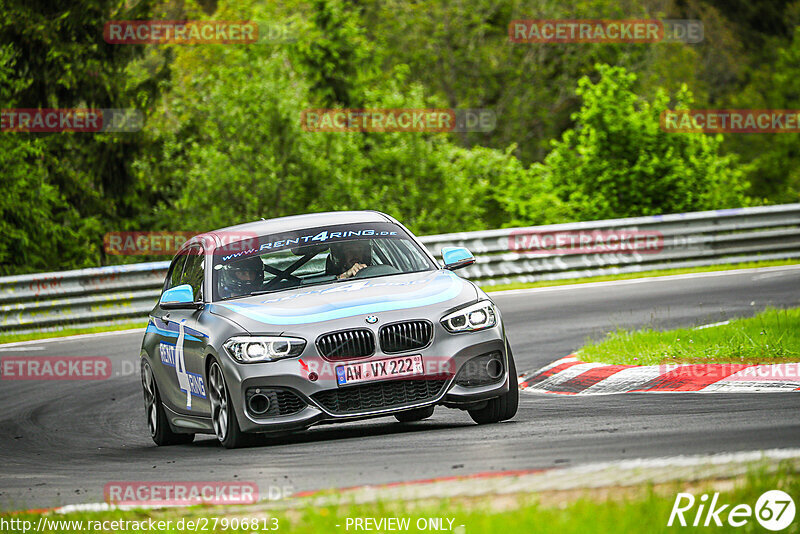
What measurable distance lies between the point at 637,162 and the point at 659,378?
Answer: 52.4 feet

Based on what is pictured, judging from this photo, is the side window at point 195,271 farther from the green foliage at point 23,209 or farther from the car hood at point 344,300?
the green foliage at point 23,209

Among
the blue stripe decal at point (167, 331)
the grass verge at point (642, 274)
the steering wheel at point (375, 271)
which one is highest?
the steering wheel at point (375, 271)

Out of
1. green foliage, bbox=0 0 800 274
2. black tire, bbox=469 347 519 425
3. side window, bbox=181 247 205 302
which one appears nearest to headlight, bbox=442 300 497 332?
black tire, bbox=469 347 519 425

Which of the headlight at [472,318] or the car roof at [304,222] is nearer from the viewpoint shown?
the headlight at [472,318]

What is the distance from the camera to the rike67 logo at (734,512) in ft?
14.8

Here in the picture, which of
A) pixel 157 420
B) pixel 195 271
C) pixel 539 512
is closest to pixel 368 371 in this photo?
pixel 195 271

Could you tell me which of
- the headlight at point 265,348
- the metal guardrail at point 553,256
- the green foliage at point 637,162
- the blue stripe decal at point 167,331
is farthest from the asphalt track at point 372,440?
the green foliage at point 637,162

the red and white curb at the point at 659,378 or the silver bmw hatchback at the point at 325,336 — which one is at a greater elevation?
the silver bmw hatchback at the point at 325,336

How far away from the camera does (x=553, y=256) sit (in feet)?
65.7

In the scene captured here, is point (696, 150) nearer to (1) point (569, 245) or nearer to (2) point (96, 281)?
(1) point (569, 245)

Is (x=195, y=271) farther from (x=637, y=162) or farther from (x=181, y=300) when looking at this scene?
(x=637, y=162)

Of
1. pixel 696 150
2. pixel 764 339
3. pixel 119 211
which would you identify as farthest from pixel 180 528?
pixel 119 211

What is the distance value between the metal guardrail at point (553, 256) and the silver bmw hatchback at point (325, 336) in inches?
374

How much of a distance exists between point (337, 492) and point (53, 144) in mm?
28594
